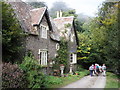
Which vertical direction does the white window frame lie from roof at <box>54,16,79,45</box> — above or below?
below

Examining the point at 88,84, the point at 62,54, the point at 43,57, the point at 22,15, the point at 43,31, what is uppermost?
the point at 22,15

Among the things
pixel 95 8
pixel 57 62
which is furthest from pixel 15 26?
pixel 95 8

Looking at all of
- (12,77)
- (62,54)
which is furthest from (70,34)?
(12,77)

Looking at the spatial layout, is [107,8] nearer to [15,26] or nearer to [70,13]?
[70,13]

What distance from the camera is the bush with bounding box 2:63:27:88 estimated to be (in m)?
7.53

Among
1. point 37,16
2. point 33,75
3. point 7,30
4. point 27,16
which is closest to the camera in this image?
point 33,75

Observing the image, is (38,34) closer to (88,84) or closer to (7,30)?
(7,30)

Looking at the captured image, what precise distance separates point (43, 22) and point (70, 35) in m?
6.65

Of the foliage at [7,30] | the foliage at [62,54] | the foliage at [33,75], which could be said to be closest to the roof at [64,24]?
the foliage at [62,54]

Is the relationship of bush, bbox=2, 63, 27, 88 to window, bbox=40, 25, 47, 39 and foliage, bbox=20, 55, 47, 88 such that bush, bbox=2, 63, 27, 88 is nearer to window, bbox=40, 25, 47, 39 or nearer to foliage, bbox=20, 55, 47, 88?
foliage, bbox=20, 55, 47, 88

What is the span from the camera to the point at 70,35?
19.6m

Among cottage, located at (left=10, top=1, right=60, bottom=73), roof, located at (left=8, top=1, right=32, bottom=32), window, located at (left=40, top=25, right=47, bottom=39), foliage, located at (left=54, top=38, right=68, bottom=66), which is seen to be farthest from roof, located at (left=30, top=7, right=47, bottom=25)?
foliage, located at (left=54, top=38, right=68, bottom=66)

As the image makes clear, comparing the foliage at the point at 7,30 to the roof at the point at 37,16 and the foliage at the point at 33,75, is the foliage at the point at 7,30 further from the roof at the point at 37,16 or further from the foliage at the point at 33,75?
the roof at the point at 37,16

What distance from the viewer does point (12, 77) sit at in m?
7.68
